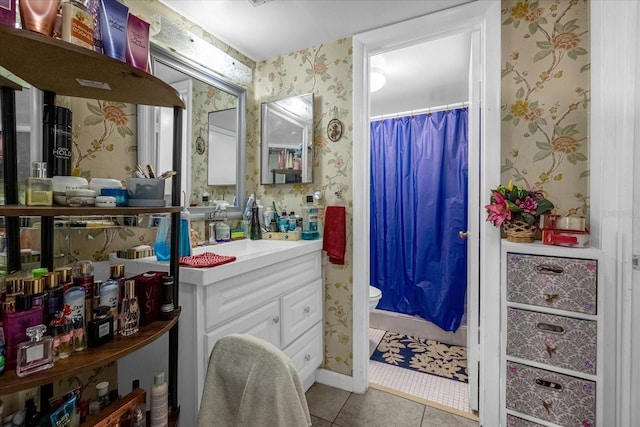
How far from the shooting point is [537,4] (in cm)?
145

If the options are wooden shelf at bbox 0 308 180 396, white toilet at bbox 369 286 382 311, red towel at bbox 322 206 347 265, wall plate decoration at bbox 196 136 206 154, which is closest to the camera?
wooden shelf at bbox 0 308 180 396

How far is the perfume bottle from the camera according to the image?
63 centimetres

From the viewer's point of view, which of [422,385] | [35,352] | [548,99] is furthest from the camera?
[422,385]

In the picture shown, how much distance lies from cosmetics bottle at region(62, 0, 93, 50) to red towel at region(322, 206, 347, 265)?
1.37 meters

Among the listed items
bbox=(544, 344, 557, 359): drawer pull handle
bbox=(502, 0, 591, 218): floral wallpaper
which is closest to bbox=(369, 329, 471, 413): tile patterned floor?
bbox=(544, 344, 557, 359): drawer pull handle

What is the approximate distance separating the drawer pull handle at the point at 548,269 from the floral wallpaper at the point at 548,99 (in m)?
0.34

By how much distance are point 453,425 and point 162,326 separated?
1.62m

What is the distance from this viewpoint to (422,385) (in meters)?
1.97

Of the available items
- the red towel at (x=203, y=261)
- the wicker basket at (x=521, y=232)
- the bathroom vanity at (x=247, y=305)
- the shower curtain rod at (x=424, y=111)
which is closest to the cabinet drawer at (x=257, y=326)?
the bathroom vanity at (x=247, y=305)

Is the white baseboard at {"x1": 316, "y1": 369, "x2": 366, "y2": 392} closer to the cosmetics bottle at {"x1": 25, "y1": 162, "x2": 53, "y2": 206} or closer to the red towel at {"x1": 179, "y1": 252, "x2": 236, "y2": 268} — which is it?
the red towel at {"x1": 179, "y1": 252, "x2": 236, "y2": 268}

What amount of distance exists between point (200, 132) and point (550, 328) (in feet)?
6.72

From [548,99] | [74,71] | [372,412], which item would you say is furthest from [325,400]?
[548,99]

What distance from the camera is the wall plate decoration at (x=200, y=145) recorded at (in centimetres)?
174

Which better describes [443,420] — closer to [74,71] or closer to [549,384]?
[549,384]
